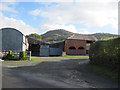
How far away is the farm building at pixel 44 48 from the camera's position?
31.4 m

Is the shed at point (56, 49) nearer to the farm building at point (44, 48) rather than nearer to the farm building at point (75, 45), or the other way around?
the farm building at point (44, 48)

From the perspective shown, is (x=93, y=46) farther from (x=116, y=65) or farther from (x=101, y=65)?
(x=116, y=65)

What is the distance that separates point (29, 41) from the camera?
33344 mm

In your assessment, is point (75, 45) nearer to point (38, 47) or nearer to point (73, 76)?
point (38, 47)

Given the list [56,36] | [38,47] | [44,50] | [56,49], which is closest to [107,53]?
[44,50]

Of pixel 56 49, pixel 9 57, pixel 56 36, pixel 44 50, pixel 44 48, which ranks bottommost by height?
pixel 9 57

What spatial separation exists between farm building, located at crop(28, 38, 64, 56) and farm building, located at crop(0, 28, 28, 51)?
6.99 metres

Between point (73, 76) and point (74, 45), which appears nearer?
point (73, 76)

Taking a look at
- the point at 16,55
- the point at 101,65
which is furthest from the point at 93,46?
the point at 16,55

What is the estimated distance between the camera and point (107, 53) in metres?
9.20

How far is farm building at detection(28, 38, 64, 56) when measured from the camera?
3140 centimetres

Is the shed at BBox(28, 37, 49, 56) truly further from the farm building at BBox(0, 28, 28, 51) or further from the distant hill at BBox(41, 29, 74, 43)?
the distant hill at BBox(41, 29, 74, 43)

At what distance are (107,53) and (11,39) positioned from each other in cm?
2134

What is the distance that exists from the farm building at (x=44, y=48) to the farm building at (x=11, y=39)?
699 cm
